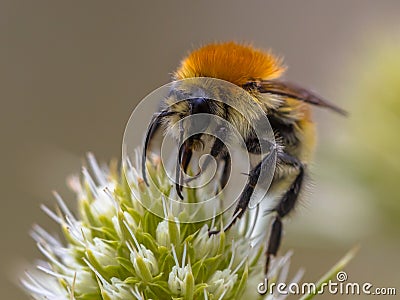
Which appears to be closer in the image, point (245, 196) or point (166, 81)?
point (245, 196)

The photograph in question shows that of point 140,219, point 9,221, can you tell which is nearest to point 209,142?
point 140,219

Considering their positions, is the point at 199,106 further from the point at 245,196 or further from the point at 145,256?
the point at 145,256

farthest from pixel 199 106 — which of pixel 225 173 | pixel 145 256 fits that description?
pixel 145 256

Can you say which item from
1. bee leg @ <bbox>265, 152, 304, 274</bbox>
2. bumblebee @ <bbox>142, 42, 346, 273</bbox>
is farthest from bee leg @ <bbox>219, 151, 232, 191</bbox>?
bee leg @ <bbox>265, 152, 304, 274</bbox>

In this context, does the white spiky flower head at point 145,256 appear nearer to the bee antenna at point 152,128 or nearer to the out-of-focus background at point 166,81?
the bee antenna at point 152,128

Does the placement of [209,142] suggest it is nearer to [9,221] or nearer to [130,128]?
[130,128]

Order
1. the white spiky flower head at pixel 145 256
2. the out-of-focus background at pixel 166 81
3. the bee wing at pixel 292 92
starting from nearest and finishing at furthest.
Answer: the white spiky flower head at pixel 145 256 < the bee wing at pixel 292 92 < the out-of-focus background at pixel 166 81

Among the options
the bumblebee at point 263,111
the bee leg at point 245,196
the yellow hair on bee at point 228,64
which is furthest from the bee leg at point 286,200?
the yellow hair on bee at point 228,64

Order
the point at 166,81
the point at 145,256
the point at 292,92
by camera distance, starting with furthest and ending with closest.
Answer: the point at 166,81, the point at 292,92, the point at 145,256
